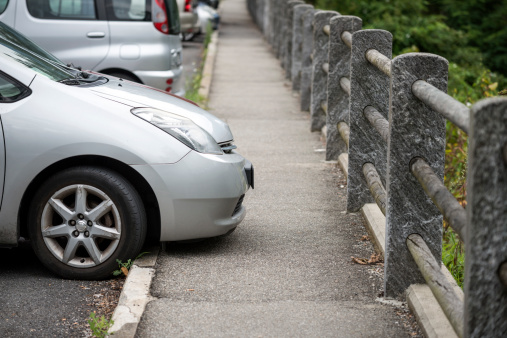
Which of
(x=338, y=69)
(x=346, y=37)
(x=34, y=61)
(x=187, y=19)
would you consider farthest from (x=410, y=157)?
(x=187, y=19)

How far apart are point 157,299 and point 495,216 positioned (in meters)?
2.19

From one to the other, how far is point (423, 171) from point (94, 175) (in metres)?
1.92

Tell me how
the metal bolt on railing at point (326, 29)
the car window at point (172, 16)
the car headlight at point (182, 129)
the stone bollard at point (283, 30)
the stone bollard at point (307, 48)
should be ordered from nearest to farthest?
the car headlight at point (182, 129) → the metal bolt on railing at point (326, 29) → the car window at point (172, 16) → the stone bollard at point (307, 48) → the stone bollard at point (283, 30)

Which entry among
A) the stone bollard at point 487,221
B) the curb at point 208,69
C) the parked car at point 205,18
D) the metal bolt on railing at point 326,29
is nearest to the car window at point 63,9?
the metal bolt on railing at point 326,29

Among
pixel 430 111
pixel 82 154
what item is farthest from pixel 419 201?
pixel 82 154

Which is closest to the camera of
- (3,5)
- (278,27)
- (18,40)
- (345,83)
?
(18,40)

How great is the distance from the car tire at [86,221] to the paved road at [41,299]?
11cm

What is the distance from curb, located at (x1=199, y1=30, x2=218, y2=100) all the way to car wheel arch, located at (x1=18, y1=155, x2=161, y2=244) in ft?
25.3

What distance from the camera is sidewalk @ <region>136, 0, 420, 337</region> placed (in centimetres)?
418

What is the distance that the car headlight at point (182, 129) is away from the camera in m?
5.07

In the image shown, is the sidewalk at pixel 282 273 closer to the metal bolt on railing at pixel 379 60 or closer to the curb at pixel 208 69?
the metal bolt on railing at pixel 379 60

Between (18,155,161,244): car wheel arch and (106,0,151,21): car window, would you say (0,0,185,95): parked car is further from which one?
(18,155,161,244): car wheel arch

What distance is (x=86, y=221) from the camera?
488cm

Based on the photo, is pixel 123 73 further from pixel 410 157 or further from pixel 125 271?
pixel 410 157
